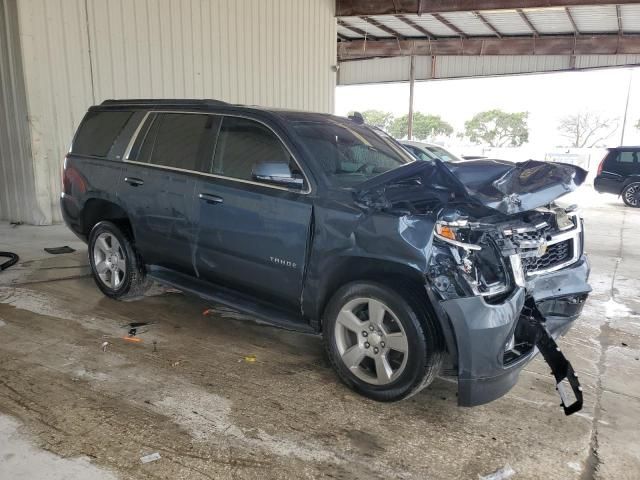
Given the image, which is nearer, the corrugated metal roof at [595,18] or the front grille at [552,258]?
the front grille at [552,258]

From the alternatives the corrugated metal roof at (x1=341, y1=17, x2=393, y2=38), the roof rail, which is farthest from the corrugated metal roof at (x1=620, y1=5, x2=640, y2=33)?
the roof rail

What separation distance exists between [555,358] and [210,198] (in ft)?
8.36

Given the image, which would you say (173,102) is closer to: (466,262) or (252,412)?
(252,412)

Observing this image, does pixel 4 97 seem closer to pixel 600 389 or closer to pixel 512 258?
pixel 512 258

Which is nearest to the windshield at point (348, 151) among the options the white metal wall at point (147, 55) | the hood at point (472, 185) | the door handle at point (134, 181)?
the hood at point (472, 185)

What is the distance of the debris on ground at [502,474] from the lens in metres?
2.52

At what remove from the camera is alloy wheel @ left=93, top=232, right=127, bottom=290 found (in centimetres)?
474

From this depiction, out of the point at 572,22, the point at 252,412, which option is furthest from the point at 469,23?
the point at 252,412

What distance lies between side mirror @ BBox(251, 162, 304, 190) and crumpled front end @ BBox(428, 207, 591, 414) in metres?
1.05

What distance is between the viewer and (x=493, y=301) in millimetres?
2783

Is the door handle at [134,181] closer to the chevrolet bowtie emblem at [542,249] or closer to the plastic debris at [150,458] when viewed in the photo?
the plastic debris at [150,458]

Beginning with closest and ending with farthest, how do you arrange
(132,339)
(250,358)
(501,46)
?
1. (250,358)
2. (132,339)
3. (501,46)

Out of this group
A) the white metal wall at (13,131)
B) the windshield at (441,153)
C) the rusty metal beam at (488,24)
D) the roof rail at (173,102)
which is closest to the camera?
the roof rail at (173,102)

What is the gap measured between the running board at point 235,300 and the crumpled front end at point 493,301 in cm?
108
